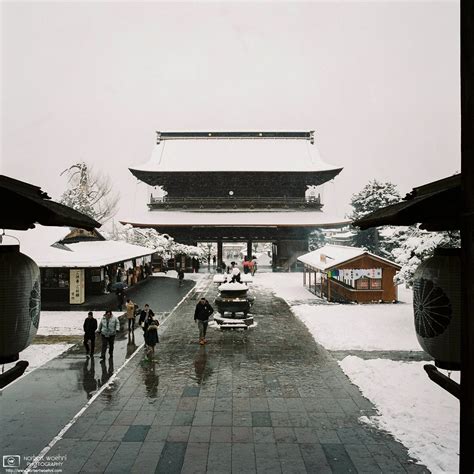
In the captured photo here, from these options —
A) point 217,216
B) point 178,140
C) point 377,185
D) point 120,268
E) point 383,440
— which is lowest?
point 383,440

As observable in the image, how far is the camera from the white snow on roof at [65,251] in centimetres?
2028

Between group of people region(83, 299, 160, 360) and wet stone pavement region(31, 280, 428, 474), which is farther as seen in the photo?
group of people region(83, 299, 160, 360)

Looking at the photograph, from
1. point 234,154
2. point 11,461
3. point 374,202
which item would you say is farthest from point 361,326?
point 234,154

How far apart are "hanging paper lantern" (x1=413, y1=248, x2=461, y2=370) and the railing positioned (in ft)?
123

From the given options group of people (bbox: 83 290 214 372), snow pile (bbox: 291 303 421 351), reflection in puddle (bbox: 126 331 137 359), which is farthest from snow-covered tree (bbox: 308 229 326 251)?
group of people (bbox: 83 290 214 372)

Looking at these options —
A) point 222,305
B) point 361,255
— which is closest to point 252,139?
point 361,255

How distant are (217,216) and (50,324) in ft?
80.0

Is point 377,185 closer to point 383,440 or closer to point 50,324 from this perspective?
point 50,324

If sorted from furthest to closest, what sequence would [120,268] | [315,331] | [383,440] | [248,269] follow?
[248,269] → [120,268] → [315,331] → [383,440]

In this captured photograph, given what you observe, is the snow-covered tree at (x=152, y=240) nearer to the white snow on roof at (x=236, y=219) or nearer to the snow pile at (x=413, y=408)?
the white snow on roof at (x=236, y=219)

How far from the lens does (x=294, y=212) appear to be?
40.8m

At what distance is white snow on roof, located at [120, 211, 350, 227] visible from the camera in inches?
1511

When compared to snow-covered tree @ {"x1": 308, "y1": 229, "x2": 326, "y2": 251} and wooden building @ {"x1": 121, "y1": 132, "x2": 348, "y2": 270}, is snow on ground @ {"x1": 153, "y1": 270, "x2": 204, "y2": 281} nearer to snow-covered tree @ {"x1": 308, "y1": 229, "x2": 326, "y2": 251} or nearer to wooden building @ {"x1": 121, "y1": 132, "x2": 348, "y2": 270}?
wooden building @ {"x1": 121, "y1": 132, "x2": 348, "y2": 270}

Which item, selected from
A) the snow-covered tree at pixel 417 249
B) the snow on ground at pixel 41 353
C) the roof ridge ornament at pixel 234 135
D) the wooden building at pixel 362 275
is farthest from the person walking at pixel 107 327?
the roof ridge ornament at pixel 234 135
